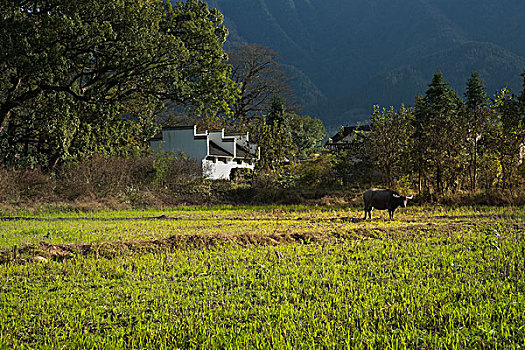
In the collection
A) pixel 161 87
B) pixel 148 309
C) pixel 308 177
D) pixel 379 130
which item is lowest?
pixel 148 309

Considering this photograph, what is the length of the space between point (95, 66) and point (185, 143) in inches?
649

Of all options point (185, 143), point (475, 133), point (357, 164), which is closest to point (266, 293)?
point (475, 133)

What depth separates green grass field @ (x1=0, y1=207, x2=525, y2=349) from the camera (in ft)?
14.2

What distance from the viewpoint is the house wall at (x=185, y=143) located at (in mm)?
39562

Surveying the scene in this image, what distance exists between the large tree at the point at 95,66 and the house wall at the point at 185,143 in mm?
12686

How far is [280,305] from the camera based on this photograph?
17.1 feet

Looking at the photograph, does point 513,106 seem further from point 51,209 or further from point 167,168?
point 51,209

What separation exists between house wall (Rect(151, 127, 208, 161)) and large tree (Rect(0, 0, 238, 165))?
12686 mm

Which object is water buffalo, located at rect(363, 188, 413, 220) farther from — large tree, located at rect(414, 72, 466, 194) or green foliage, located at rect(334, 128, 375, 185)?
green foliage, located at rect(334, 128, 375, 185)

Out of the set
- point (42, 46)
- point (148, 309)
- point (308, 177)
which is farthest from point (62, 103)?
point (148, 309)

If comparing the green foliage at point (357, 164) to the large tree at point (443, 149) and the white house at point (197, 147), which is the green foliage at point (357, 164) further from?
the white house at point (197, 147)

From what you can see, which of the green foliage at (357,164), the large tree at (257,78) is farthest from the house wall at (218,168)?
the large tree at (257,78)

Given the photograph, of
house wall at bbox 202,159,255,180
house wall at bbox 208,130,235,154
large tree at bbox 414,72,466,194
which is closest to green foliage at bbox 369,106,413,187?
large tree at bbox 414,72,466,194

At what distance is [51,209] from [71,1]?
33.6 ft
